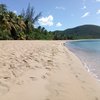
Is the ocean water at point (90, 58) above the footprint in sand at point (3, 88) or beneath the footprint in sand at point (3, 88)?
beneath

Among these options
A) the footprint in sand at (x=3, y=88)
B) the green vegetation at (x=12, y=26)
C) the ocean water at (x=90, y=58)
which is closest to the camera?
the footprint in sand at (x=3, y=88)

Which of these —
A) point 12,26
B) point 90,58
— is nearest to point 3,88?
point 90,58

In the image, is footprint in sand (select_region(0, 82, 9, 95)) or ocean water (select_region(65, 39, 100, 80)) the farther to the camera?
ocean water (select_region(65, 39, 100, 80))

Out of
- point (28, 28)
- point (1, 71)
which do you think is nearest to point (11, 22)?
point (28, 28)

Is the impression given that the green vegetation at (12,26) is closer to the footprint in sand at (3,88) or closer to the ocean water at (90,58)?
the ocean water at (90,58)

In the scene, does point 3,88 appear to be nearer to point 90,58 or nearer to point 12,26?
point 90,58

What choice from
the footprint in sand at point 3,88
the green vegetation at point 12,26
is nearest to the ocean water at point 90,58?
the footprint in sand at point 3,88

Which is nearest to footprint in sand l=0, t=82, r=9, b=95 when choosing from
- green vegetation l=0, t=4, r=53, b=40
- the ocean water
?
the ocean water

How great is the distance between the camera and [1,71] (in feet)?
16.9

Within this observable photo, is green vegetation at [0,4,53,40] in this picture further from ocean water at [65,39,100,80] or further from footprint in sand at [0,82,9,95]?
footprint in sand at [0,82,9,95]

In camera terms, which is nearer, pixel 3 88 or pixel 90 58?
pixel 3 88

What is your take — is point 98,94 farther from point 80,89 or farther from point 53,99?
point 53,99

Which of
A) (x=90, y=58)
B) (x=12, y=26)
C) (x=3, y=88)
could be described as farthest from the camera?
(x=12, y=26)

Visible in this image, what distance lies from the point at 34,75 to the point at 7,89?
1431mm
